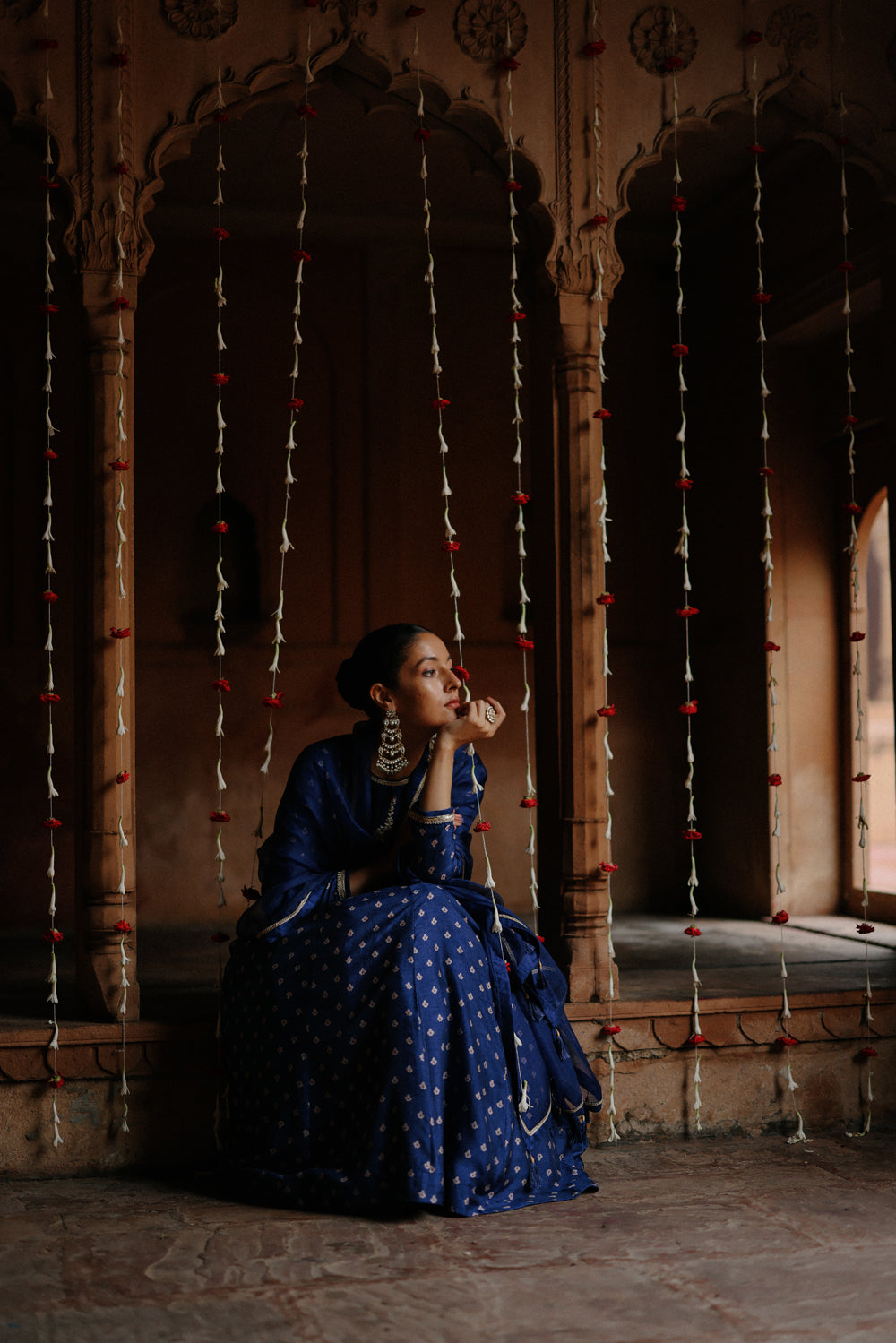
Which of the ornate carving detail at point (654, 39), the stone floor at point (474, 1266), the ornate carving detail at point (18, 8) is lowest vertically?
the stone floor at point (474, 1266)

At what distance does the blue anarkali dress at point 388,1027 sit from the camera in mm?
3701

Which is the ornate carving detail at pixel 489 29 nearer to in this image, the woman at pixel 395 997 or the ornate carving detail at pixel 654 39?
the ornate carving detail at pixel 654 39

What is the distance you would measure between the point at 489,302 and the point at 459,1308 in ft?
19.9

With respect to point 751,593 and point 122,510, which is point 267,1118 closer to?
point 122,510

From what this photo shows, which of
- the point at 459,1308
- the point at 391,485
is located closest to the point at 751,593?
the point at 391,485

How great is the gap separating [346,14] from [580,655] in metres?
Result: 2.39

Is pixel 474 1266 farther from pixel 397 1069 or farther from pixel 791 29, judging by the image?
pixel 791 29

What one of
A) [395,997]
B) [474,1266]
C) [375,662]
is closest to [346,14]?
[375,662]

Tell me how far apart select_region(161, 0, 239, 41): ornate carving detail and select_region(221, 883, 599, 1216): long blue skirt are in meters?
2.99

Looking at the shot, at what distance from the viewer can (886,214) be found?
519 centimetres

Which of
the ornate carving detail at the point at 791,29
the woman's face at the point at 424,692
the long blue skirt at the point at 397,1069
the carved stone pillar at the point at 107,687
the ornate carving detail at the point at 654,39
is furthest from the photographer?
the ornate carving detail at the point at 791,29

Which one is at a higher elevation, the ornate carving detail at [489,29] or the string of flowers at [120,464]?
the ornate carving detail at [489,29]

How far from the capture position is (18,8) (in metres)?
4.48

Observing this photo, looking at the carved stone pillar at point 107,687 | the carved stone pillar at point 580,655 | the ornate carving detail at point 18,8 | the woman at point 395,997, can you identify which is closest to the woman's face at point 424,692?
the woman at point 395,997
